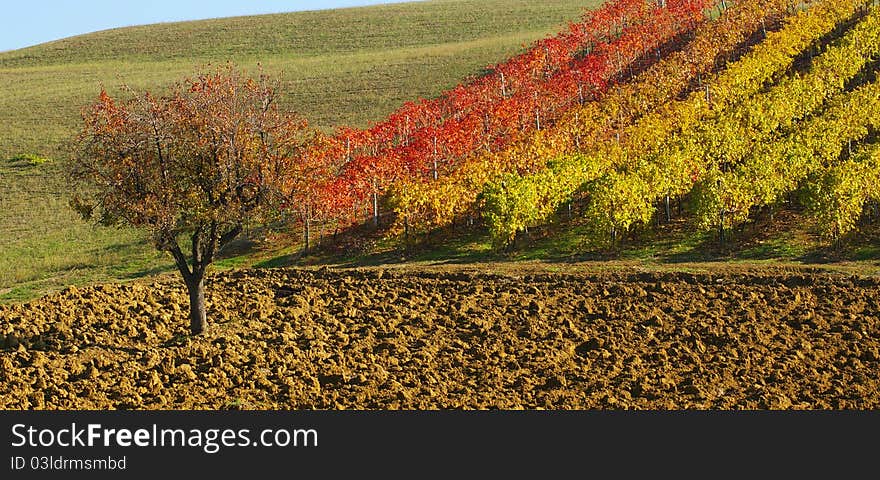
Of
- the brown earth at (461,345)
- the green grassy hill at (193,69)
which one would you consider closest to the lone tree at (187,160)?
the brown earth at (461,345)

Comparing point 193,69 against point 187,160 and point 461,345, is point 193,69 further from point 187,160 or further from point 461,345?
point 461,345

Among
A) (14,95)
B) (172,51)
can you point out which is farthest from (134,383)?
(172,51)

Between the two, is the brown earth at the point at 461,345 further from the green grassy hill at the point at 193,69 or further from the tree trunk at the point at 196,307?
the green grassy hill at the point at 193,69

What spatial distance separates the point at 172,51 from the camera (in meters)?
129

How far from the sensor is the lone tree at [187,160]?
2245 centimetres

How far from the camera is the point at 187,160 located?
23062mm

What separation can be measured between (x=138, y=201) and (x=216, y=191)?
198cm

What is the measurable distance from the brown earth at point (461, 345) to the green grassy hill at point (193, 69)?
47.2 feet

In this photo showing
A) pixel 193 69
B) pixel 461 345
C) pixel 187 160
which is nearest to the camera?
pixel 187 160

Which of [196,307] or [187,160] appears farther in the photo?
[196,307]

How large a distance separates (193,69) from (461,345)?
3852 inches

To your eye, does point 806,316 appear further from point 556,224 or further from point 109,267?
point 109,267

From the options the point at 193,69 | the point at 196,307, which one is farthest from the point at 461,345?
the point at 193,69

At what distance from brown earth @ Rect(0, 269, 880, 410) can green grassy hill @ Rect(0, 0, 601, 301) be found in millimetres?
14372
